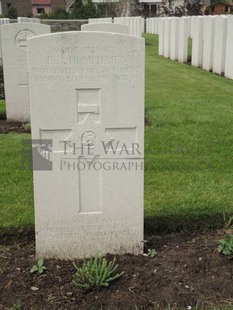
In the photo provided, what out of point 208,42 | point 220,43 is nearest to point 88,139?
point 220,43

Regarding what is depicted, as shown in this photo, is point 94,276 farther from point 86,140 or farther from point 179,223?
point 179,223

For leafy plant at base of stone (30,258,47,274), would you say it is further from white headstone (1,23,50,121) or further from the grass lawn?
white headstone (1,23,50,121)

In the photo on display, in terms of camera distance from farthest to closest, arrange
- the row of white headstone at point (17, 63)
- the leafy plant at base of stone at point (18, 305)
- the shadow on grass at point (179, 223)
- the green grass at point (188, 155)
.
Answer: the row of white headstone at point (17, 63) < the green grass at point (188, 155) < the shadow on grass at point (179, 223) < the leafy plant at base of stone at point (18, 305)

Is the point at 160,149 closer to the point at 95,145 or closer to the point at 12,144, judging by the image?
the point at 12,144

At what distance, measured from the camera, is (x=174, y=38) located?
15.6 meters

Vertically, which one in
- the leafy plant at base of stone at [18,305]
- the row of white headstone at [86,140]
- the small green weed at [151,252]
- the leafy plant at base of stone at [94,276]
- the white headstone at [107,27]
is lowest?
the leafy plant at base of stone at [18,305]

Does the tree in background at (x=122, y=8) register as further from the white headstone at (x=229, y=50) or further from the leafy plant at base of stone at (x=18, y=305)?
the leafy plant at base of stone at (x=18, y=305)

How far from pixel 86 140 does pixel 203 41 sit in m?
10.9

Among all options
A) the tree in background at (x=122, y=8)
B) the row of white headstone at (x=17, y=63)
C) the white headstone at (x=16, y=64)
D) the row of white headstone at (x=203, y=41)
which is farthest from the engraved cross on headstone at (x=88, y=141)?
the tree in background at (x=122, y=8)

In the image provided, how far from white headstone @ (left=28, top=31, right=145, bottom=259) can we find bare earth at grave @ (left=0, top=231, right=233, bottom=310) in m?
0.18

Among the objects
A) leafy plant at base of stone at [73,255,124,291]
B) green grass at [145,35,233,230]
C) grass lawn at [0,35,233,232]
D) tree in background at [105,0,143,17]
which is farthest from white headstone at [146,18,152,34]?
leafy plant at base of stone at [73,255,124,291]

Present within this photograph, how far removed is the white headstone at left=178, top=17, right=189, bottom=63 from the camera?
47.5 ft

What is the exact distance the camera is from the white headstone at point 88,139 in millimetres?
2963

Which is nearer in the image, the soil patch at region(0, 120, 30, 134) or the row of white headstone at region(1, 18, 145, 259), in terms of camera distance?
the row of white headstone at region(1, 18, 145, 259)
